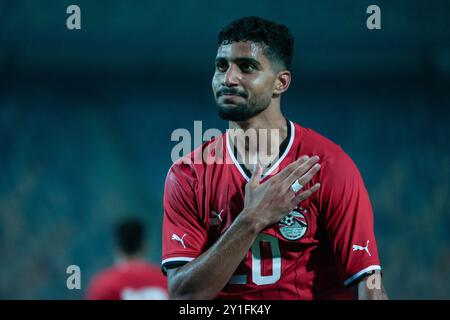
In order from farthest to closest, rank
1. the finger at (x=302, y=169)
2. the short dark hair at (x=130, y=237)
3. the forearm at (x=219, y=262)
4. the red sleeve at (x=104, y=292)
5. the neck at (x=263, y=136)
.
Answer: the short dark hair at (x=130, y=237) → the red sleeve at (x=104, y=292) → the neck at (x=263, y=136) → the finger at (x=302, y=169) → the forearm at (x=219, y=262)

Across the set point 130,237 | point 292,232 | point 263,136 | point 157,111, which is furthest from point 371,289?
point 157,111

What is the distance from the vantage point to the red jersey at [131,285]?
387 centimetres

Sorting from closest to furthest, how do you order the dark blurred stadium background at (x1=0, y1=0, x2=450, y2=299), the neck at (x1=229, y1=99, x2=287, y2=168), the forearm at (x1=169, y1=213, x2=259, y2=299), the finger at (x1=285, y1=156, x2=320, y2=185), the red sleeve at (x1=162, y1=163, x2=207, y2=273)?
the forearm at (x1=169, y1=213, x2=259, y2=299) → the finger at (x1=285, y1=156, x2=320, y2=185) → the red sleeve at (x1=162, y1=163, x2=207, y2=273) → the neck at (x1=229, y1=99, x2=287, y2=168) → the dark blurred stadium background at (x1=0, y1=0, x2=450, y2=299)

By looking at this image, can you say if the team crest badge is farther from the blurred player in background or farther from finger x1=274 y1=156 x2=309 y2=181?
the blurred player in background

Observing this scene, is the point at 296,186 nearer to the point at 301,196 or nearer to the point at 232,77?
the point at 301,196

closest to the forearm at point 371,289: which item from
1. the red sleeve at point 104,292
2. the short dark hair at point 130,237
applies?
the red sleeve at point 104,292

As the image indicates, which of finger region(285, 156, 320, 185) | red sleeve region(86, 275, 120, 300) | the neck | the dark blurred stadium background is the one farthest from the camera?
the dark blurred stadium background

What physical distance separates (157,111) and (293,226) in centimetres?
345

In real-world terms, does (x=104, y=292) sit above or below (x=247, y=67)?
below

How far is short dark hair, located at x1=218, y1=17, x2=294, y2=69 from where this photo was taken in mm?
3252

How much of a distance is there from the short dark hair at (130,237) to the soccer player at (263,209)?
0.97 m

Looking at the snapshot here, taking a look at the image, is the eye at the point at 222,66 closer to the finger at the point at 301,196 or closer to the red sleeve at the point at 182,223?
the red sleeve at the point at 182,223

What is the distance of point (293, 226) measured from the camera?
3154 millimetres

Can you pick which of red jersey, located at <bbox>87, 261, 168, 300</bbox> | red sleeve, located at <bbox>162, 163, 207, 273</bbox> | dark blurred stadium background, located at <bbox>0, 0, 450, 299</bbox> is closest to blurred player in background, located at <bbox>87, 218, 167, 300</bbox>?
red jersey, located at <bbox>87, 261, 168, 300</bbox>
